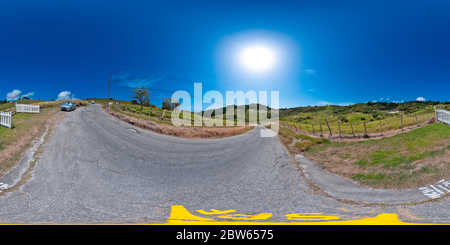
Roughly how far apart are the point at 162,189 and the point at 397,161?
9947mm

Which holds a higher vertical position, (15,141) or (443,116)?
(443,116)

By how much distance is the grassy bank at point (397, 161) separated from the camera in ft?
19.8

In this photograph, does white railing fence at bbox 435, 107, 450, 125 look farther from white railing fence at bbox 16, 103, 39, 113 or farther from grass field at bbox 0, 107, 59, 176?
white railing fence at bbox 16, 103, 39, 113

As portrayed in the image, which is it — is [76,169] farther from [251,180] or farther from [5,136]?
[251,180]

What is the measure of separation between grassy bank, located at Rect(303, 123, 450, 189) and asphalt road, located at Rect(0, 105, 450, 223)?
1717 mm

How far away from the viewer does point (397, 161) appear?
24.1 ft

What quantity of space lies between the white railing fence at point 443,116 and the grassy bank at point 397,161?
36 centimetres

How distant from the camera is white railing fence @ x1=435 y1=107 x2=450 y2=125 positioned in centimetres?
937

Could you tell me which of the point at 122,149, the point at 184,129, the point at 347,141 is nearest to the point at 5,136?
the point at 122,149

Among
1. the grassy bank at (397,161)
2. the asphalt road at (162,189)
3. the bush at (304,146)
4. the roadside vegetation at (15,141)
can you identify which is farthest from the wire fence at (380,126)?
the roadside vegetation at (15,141)

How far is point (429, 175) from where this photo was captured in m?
5.88

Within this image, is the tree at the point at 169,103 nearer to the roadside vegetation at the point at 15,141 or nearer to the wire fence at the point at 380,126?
the roadside vegetation at the point at 15,141

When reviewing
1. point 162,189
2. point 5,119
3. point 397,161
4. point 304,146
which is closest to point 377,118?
point 304,146

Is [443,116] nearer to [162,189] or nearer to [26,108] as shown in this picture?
[162,189]
